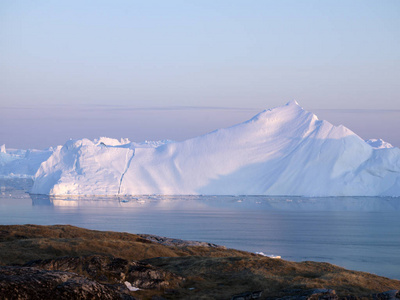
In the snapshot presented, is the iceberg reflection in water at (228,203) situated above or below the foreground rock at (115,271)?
below

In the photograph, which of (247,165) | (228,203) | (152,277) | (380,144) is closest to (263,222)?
(228,203)

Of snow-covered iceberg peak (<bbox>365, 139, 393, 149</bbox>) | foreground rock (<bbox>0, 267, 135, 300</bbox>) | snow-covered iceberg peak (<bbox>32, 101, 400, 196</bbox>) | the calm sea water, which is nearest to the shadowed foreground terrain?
foreground rock (<bbox>0, 267, 135, 300</bbox>)

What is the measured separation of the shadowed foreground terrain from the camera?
728cm

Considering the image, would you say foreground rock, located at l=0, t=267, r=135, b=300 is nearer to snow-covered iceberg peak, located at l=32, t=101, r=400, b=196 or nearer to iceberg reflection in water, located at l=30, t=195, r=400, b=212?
iceberg reflection in water, located at l=30, t=195, r=400, b=212

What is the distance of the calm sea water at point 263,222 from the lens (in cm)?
3100

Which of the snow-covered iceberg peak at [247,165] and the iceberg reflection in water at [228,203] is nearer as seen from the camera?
the iceberg reflection in water at [228,203]

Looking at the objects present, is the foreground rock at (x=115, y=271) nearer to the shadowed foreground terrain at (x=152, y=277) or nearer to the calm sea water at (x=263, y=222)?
the shadowed foreground terrain at (x=152, y=277)

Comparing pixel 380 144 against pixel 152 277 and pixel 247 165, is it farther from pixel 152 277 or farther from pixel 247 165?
pixel 152 277

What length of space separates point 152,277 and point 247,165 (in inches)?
2350

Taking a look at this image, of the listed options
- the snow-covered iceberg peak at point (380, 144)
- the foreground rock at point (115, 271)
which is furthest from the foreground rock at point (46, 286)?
the snow-covered iceberg peak at point (380, 144)

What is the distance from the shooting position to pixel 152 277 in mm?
10188

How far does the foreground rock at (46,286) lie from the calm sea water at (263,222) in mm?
18194

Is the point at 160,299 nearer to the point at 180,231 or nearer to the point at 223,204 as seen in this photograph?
the point at 180,231

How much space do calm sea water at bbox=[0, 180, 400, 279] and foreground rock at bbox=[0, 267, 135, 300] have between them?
1819cm
